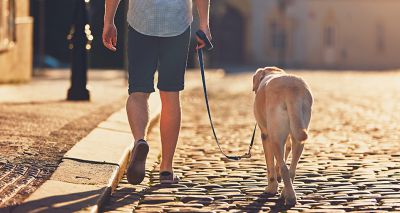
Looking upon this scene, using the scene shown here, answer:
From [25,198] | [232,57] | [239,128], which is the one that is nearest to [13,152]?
[25,198]

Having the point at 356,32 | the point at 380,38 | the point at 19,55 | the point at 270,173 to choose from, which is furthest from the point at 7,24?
the point at 380,38

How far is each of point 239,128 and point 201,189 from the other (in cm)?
585

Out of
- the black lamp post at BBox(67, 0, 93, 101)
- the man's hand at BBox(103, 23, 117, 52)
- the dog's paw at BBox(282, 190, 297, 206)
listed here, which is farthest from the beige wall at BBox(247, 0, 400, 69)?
the dog's paw at BBox(282, 190, 297, 206)

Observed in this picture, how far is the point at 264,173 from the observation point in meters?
8.30

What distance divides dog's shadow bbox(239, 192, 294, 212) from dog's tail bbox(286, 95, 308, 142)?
426 mm

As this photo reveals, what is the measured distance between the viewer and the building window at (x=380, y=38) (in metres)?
67.2

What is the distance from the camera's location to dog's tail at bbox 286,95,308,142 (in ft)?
21.5

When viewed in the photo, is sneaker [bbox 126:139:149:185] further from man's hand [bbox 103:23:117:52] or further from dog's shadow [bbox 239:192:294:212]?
man's hand [bbox 103:23:117:52]

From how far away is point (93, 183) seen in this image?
266 inches

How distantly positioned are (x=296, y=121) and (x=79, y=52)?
873 cm

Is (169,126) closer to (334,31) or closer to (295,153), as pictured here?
(295,153)

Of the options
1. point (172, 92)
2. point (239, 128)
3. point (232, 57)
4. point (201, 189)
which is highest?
point (172, 92)

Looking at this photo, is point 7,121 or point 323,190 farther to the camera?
point 7,121

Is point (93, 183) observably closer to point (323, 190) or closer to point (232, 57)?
point (323, 190)
